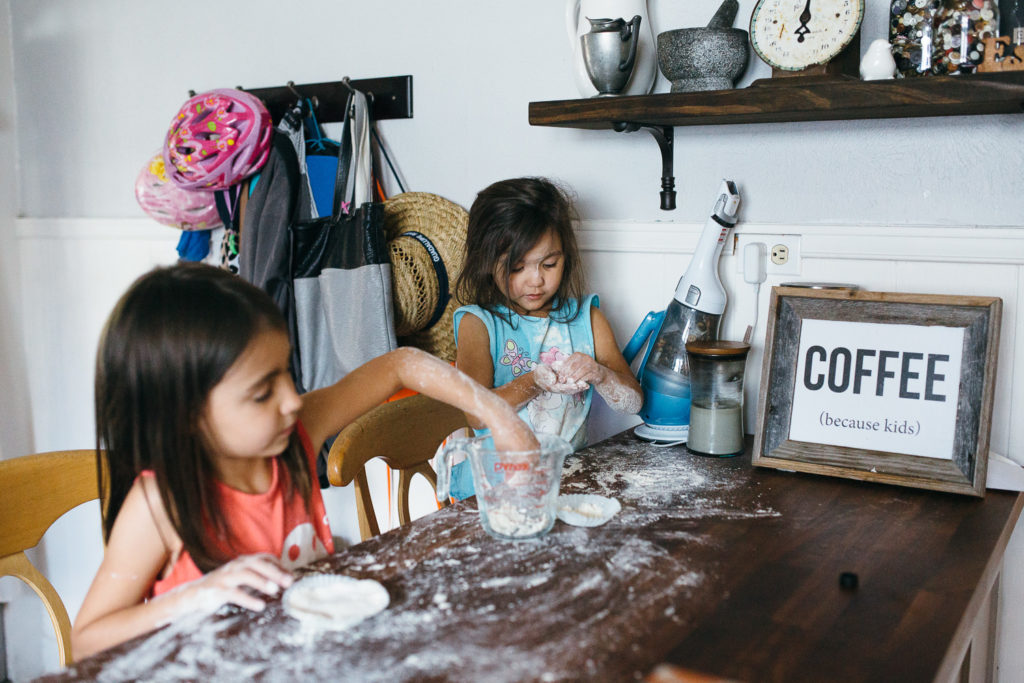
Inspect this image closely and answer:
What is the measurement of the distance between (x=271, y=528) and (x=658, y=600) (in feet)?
1.60

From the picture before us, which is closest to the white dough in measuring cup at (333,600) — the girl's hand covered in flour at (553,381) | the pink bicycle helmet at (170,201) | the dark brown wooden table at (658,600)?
the dark brown wooden table at (658,600)

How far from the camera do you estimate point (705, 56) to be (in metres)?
1.52

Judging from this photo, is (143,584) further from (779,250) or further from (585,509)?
(779,250)

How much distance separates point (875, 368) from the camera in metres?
1.38

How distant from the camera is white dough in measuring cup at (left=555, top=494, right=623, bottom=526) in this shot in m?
1.15

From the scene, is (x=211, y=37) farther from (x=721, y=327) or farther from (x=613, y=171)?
(x=721, y=327)

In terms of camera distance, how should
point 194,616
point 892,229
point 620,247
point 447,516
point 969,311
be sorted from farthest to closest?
point 620,247, point 892,229, point 969,311, point 447,516, point 194,616

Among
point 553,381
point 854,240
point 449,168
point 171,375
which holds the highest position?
point 449,168

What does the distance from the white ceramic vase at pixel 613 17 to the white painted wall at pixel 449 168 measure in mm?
64

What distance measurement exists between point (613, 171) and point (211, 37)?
122 cm

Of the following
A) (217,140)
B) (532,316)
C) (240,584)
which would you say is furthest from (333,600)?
(217,140)

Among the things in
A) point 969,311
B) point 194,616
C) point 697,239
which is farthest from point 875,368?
point 194,616

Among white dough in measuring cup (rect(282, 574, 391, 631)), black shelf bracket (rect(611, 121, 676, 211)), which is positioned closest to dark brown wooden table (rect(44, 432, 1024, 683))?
white dough in measuring cup (rect(282, 574, 391, 631))

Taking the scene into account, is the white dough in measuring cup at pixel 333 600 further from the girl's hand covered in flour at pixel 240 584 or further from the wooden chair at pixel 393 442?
the wooden chair at pixel 393 442
